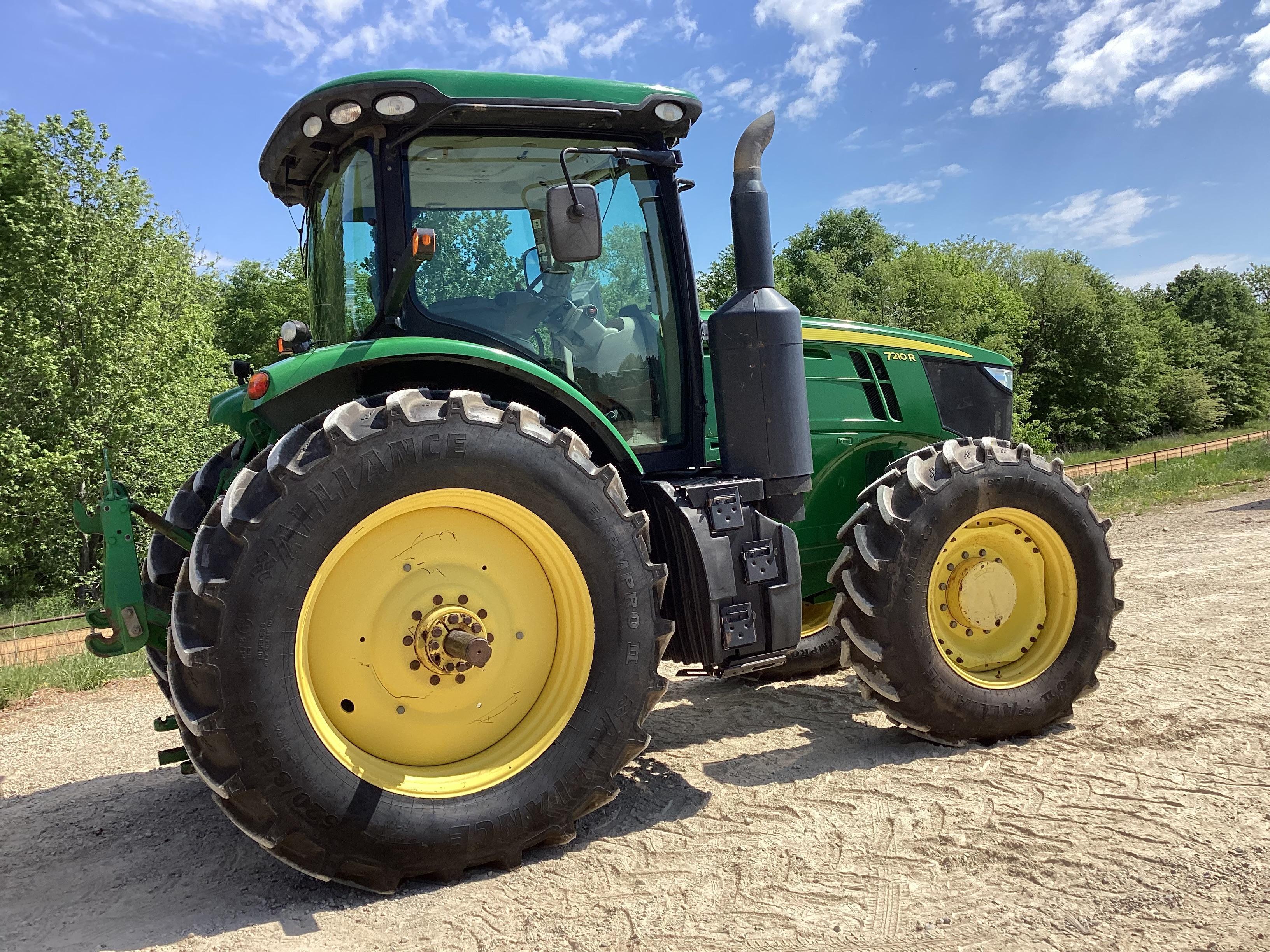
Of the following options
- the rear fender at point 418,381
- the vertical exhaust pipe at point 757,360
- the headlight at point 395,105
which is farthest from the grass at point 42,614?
the vertical exhaust pipe at point 757,360

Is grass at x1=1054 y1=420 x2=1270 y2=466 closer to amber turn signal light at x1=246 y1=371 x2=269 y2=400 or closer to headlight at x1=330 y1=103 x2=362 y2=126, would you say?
headlight at x1=330 y1=103 x2=362 y2=126

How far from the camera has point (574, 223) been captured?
10.9ft

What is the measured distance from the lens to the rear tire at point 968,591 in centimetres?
395

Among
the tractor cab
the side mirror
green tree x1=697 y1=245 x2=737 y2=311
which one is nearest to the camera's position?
the side mirror

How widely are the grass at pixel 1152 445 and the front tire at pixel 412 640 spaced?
33342mm

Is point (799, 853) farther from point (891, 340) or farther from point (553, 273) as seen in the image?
point (891, 340)

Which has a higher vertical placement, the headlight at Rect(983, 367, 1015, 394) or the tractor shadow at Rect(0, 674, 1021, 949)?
the headlight at Rect(983, 367, 1015, 394)

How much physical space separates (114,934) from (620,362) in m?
2.65

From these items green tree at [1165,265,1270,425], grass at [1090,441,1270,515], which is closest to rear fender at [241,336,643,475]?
grass at [1090,441,1270,515]

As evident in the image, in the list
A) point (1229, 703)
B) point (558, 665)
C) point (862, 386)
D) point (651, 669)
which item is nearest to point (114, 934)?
point (558, 665)

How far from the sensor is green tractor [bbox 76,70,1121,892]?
284cm

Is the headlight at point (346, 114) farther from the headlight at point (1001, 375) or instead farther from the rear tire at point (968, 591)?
the headlight at point (1001, 375)

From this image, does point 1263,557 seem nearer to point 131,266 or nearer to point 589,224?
point 589,224

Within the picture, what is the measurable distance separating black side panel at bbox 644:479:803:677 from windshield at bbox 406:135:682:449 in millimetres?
428
